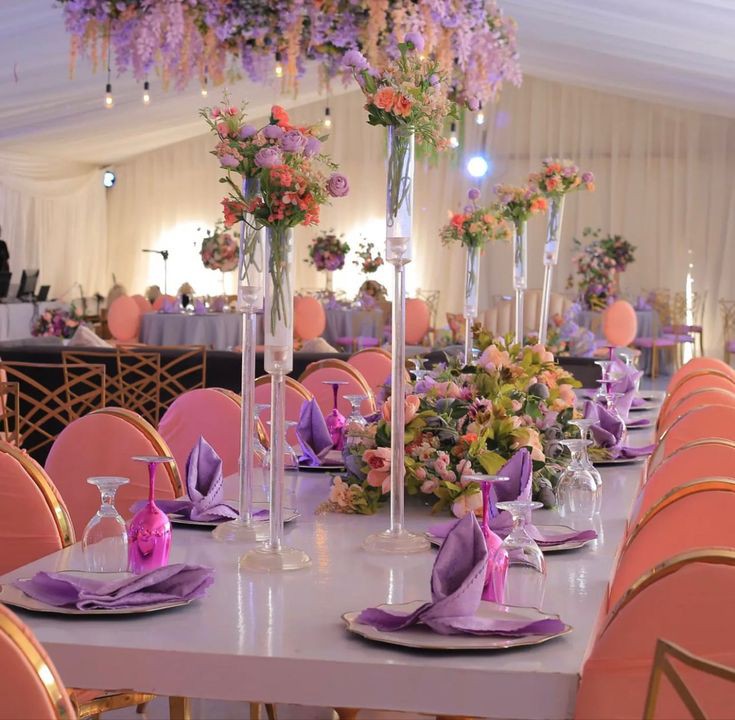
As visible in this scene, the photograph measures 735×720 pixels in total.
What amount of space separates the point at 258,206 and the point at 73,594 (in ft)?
2.20

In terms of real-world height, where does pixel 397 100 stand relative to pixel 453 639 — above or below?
above

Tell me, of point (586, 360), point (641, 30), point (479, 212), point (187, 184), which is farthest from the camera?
point (187, 184)

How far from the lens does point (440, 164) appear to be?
674 inches

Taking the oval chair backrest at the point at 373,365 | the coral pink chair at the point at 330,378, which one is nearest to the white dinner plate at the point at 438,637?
the coral pink chair at the point at 330,378

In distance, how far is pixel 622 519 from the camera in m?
2.59

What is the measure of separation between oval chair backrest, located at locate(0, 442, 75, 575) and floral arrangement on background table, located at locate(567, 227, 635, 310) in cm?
1174

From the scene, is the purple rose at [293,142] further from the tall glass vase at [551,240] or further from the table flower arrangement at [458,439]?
the tall glass vase at [551,240]

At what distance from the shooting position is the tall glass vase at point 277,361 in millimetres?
2053

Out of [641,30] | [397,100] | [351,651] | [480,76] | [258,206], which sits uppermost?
[641,30]

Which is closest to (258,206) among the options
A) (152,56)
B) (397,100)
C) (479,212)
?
(397,100)

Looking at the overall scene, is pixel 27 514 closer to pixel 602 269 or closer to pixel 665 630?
pixel 665 630

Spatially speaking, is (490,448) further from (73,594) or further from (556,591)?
(73,594)

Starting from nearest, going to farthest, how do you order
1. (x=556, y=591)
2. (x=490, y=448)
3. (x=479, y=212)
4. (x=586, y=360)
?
(x=556, y=591) → (x=490, y=448) → (x=479, y=212) → (x=586, y=360)

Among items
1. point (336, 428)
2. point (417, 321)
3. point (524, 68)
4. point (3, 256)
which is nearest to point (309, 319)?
point (417, 321)
